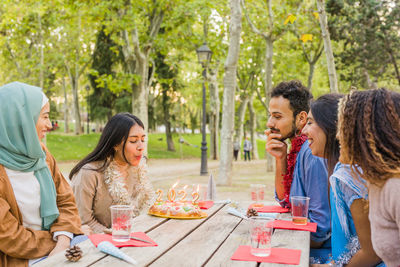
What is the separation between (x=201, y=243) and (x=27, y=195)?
133cm

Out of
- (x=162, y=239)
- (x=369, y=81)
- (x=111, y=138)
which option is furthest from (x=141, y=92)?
(x=162, y=239)

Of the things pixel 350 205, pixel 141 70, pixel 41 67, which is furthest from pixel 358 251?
pixel 41 67

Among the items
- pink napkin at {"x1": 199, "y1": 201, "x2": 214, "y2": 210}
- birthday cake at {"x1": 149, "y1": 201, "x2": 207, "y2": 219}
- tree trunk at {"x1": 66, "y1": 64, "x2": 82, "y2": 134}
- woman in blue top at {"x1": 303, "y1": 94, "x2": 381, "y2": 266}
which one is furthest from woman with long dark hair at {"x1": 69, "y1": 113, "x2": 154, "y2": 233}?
tree trunk at {"x1": 66, "y1": 64, "x2": 82, "y2": 134}

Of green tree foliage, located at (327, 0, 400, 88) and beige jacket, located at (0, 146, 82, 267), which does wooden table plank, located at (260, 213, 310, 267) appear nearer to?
beige jacket, located at (0, 146, 82, 267)

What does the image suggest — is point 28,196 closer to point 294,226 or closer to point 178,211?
point 178,211

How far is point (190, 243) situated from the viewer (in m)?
2.64

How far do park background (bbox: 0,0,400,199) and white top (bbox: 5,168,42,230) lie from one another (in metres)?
7.05

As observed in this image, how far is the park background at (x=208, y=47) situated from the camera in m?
14.2

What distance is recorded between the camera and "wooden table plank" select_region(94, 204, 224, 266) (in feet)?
7.45

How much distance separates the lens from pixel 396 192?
1999mm

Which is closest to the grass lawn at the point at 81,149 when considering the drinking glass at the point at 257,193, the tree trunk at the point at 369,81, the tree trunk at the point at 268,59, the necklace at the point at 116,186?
the tree trunk at the point at 268,59

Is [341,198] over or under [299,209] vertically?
over

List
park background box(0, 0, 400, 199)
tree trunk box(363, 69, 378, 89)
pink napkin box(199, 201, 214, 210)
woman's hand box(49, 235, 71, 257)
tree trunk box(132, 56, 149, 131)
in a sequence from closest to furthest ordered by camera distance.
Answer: woman's hand box(49, 235, 71, 257), pink napkin box(199, 201, 214, 210), park background box(0, 0, 400, 199), tree trunk box(132, 56, 149, 131), tree trunk box(363, 69, 378, 89)

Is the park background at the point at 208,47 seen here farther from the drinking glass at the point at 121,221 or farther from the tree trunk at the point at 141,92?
the drinking glass at the point at 121,221
